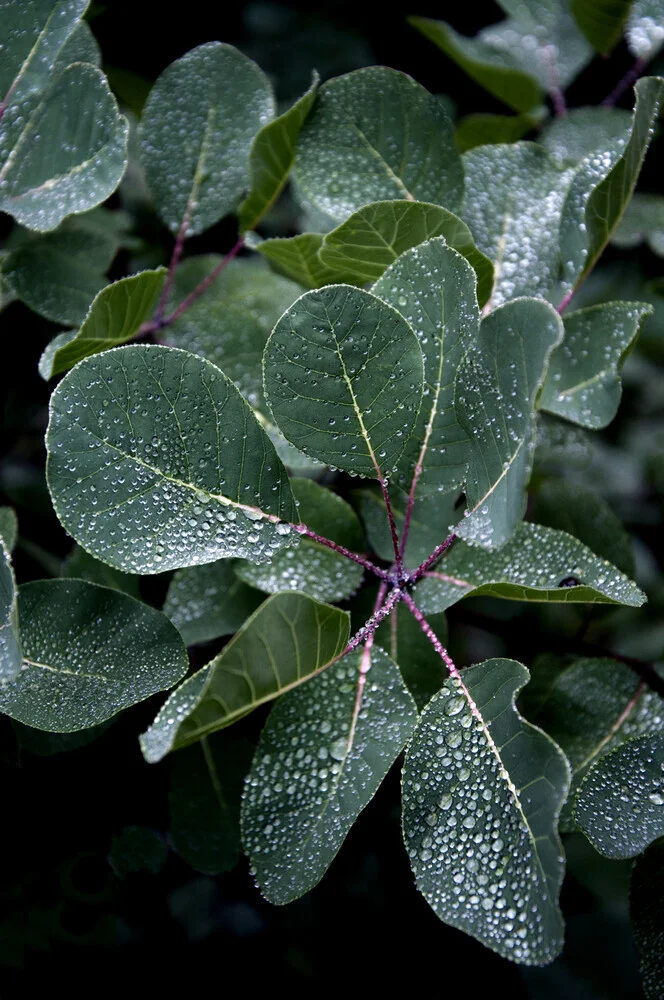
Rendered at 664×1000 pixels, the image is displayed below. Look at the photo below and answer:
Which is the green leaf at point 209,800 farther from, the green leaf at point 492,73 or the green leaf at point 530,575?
the green leaf at point 492,73

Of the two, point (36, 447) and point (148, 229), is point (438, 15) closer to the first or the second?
point (148, 229)

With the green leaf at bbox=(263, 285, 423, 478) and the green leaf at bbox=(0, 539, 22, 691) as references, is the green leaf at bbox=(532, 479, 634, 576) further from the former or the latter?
the green leaf at bbox=(0, 539, 22, 691)

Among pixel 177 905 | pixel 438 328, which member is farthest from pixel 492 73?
pixel 177 905

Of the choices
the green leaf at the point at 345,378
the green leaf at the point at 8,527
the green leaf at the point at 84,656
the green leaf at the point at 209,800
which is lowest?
the green leaf at the point at 209,800

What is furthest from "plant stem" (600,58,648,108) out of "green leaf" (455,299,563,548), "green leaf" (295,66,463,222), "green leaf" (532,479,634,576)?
"green leaf" (455,299,563,548)

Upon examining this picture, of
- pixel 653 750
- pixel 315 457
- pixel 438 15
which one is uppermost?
pixel 438 15

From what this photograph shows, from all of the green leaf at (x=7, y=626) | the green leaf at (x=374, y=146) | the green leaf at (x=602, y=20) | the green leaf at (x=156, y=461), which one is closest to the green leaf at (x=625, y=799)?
the green leaf at (x=156, y=461)

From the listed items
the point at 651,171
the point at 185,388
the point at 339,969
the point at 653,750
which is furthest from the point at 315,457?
the point at 651,171
